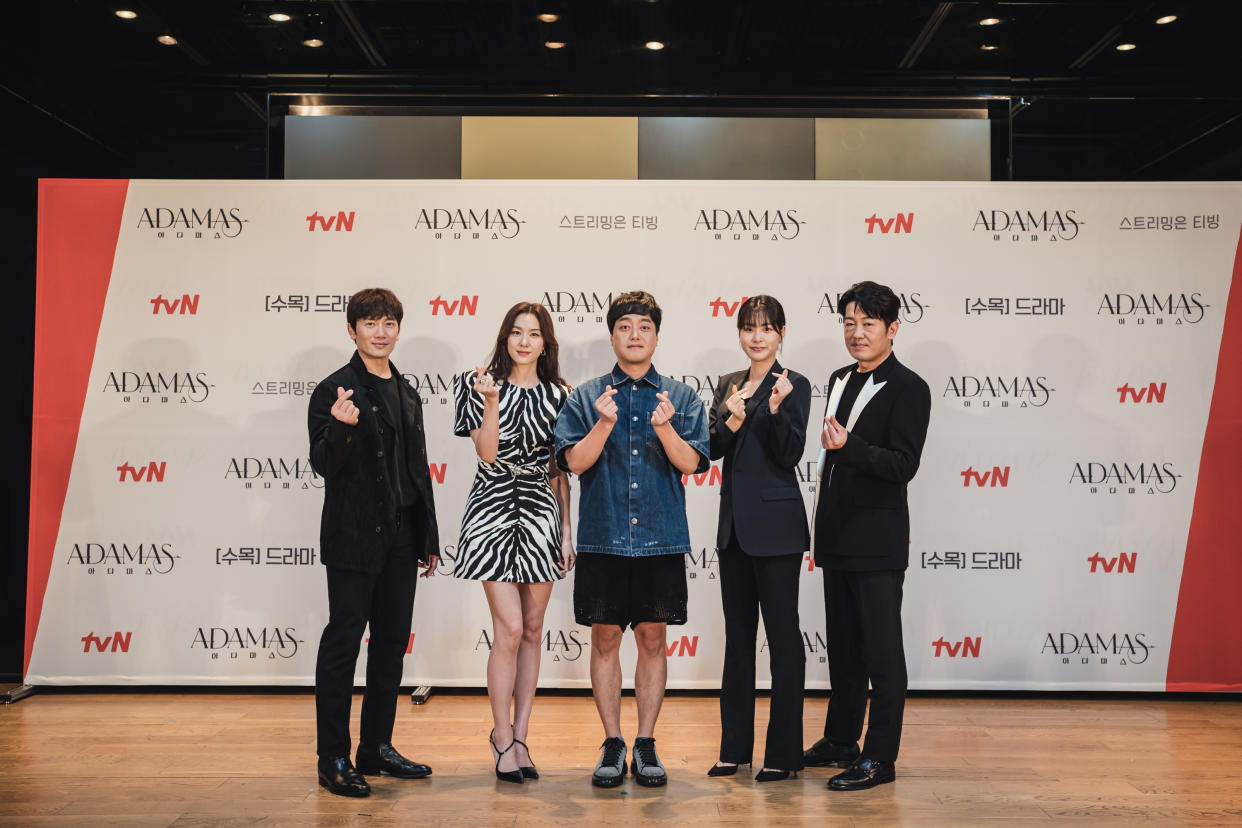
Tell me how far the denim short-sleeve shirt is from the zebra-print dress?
0.10m

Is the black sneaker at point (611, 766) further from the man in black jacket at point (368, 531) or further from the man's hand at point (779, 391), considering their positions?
the man's hand at point (779, 391)

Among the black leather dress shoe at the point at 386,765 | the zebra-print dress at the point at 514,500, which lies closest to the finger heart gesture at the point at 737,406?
the zebra-print dress at the point at 514,500

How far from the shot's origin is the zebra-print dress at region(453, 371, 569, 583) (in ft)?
10.4

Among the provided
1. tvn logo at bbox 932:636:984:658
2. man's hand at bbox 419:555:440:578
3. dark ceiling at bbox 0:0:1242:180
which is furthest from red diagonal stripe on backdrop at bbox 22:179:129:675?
tvn logo at bbox 932:636:984:658

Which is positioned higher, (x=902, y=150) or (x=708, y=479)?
(x=902, y=150)

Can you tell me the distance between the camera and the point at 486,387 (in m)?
3.10

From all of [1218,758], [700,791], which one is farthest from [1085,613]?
[700,791]

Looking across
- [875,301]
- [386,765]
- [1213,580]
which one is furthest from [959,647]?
[386,765]

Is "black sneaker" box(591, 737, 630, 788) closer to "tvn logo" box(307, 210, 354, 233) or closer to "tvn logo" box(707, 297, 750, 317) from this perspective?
"tvn logo" box(707, 297, 750, 317)

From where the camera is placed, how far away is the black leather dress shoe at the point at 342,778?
3.01 meters

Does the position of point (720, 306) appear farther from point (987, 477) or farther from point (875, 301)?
point (987, 477)

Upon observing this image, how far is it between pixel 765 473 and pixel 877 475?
360 mm

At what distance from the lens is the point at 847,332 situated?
132 inches

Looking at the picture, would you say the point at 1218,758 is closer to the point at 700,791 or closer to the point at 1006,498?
the point at 1006,498
